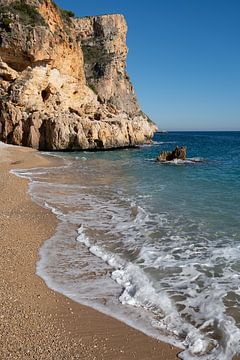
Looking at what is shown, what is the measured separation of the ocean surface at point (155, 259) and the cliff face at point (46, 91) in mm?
23098

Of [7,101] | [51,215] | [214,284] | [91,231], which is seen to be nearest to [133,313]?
[214,284]

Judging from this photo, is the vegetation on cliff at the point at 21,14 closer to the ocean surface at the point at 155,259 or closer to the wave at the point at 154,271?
the ocean surface at the point at 155,259

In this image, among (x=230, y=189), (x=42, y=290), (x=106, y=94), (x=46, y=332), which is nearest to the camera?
(x=46, y=332)

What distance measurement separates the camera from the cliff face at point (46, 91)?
3966 cm

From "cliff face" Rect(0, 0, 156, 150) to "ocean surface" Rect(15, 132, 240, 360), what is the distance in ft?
75.8

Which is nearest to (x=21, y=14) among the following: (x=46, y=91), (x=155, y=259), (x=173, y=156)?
(x=46, y=91)

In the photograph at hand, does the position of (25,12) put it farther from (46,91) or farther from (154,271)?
(154,271)

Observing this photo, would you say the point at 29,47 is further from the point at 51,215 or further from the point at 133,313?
the point at 133,313

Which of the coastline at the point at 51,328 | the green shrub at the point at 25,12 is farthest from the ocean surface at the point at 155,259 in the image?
the green shrub at the point at 25,12

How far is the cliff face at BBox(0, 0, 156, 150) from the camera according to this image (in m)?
39.7

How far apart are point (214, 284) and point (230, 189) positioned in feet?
38.8

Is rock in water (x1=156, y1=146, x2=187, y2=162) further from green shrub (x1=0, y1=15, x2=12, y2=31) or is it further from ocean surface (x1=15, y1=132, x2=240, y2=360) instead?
green shrub (x1=0, y1=15, x2=12, y2=31)

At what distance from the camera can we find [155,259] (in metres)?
8.41

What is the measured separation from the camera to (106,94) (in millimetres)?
79062
